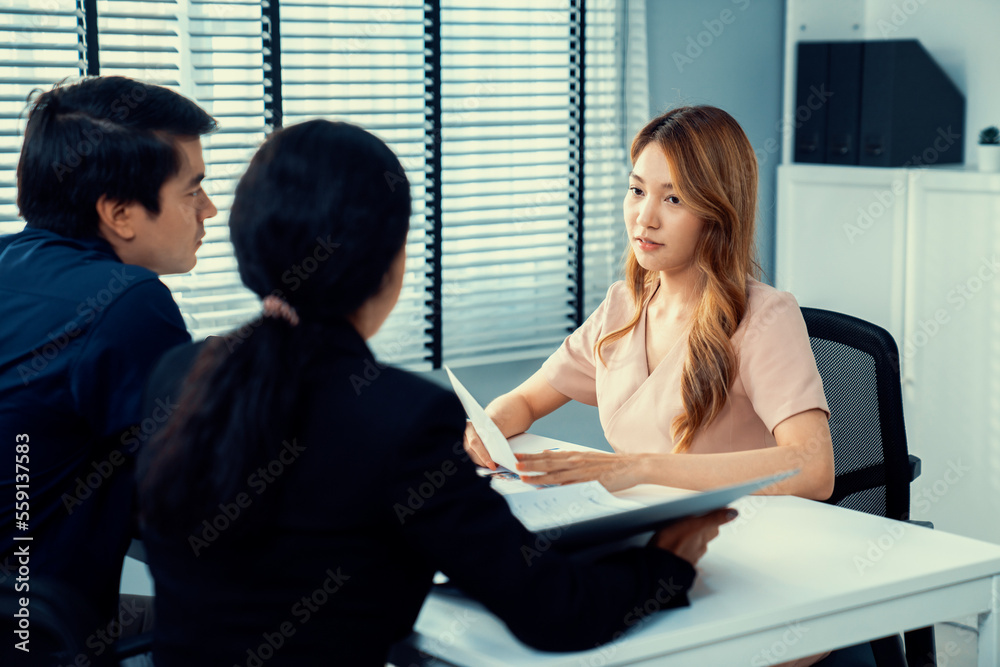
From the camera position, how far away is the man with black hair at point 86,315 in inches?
50.6

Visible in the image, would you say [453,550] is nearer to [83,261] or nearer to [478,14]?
[83,261]

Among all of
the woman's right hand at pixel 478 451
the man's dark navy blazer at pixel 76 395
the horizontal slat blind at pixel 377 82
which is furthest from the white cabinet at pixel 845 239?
the man's dark navy blazer at pixel 76 395

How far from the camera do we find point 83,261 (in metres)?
1.35

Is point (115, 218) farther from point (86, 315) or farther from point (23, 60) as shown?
point (23, 60)

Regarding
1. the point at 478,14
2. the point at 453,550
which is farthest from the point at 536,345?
the point at 453,550

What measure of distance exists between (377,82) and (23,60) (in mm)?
930

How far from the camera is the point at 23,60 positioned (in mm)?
2363

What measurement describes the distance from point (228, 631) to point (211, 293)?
1845 millimetres

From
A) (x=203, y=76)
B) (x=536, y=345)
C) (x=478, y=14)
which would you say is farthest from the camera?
(x=536, y=345)

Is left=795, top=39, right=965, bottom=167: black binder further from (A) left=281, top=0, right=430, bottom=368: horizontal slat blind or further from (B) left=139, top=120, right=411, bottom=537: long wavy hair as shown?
(B) left=139, top=120, right=411, bottom=537: long wavy hair

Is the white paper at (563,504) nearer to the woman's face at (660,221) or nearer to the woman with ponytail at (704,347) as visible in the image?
the woman with ponytail at (704,347)

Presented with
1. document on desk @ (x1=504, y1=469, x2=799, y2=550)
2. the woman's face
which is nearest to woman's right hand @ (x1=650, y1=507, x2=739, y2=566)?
document on desk @ (x1=504, y1=469, x2=799, y2=550)

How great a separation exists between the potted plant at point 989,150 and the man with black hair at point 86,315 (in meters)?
2.35

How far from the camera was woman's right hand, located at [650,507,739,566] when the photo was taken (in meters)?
1.13
